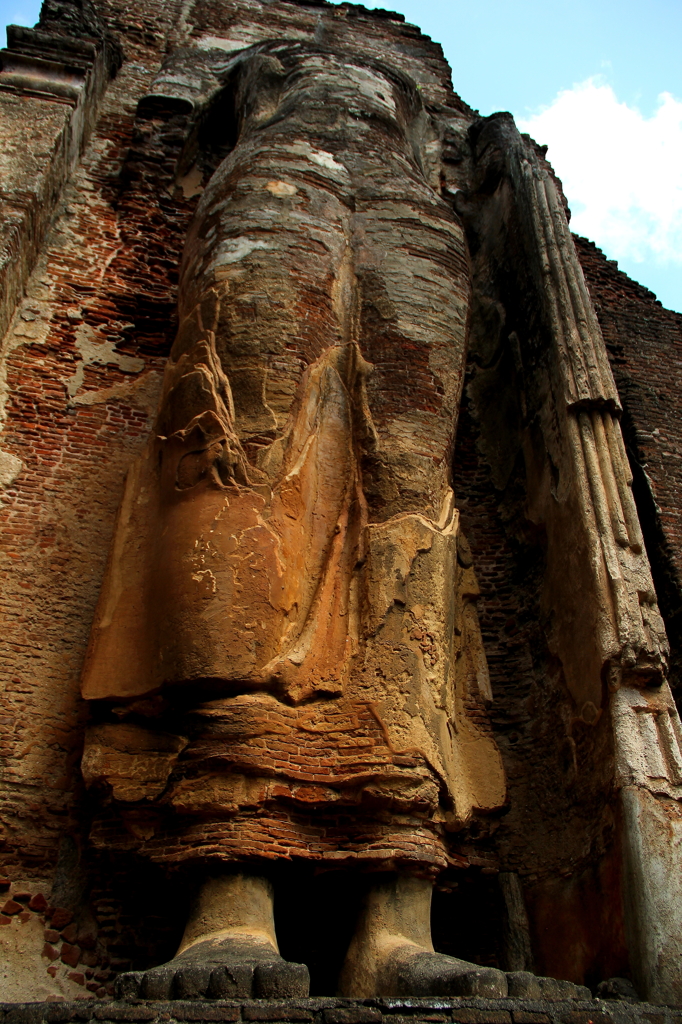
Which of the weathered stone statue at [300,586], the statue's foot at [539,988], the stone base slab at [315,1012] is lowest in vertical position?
the stone base slab at [315,1012]

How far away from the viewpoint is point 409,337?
176 inches

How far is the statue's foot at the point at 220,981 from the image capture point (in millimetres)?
2434

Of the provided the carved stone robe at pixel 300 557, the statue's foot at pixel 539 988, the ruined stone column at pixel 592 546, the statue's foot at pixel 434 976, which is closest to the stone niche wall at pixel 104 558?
the ruined stone column at pixel 592 546

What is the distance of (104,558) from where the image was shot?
4.48 metres

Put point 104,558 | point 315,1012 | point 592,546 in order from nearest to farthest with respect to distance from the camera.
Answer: point 315,1012, point 592,546, point 104,558

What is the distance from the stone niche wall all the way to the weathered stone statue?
31cm

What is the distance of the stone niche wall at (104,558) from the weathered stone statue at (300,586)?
31cm

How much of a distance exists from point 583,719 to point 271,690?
→ 4.63ft

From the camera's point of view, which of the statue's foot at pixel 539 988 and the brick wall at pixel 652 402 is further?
the brick wall at pixel 652 402

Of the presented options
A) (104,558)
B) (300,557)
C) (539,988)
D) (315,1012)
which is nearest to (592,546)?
(300,557)

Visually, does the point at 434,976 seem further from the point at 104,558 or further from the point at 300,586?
the point at 104,558

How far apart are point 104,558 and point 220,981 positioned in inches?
97.7

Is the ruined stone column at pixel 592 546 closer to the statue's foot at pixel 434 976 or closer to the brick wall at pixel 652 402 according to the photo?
the statue's foot at pixel 434 976

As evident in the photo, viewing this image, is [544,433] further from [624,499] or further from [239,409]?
[239,409]
